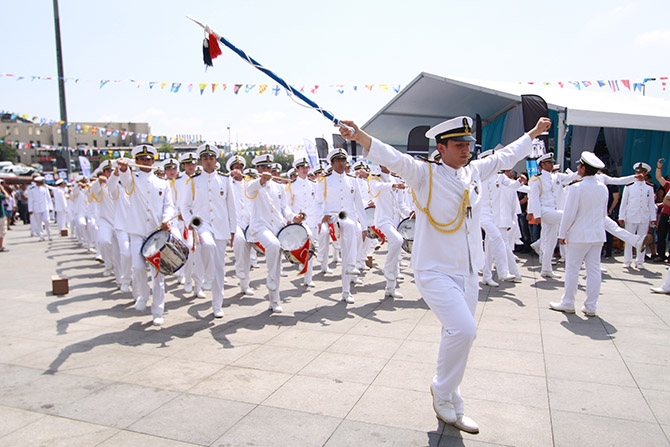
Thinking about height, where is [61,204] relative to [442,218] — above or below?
below

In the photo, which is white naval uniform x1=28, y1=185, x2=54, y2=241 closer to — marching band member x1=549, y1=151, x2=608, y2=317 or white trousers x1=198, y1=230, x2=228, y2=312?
white trousers x1=198, y1=230, x2=228, y2=312

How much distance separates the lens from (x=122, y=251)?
8078 mm

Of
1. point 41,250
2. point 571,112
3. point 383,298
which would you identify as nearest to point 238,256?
point 383,298

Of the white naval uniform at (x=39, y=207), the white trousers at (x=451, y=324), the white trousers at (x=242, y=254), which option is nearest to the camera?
the white trousers at (x=451, y=324)

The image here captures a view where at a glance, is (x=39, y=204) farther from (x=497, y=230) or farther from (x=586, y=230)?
(x=586, y=230)

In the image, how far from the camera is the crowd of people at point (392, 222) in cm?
364

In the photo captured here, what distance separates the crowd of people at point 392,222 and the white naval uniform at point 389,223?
0.07ft

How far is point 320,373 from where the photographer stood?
15.1ft

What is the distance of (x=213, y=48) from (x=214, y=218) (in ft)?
10.1

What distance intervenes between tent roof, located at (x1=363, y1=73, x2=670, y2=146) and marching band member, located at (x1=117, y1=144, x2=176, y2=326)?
10074 millimetres

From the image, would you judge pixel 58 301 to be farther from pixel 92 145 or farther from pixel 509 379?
pixel 92 145

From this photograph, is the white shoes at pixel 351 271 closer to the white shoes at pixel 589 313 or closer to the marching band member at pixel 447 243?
the white shoes at pixel 589 313

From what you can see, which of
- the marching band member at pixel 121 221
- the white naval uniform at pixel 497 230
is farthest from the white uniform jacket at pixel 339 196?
the marching band member at pixel 121 221

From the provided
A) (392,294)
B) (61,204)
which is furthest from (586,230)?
(61,204)
